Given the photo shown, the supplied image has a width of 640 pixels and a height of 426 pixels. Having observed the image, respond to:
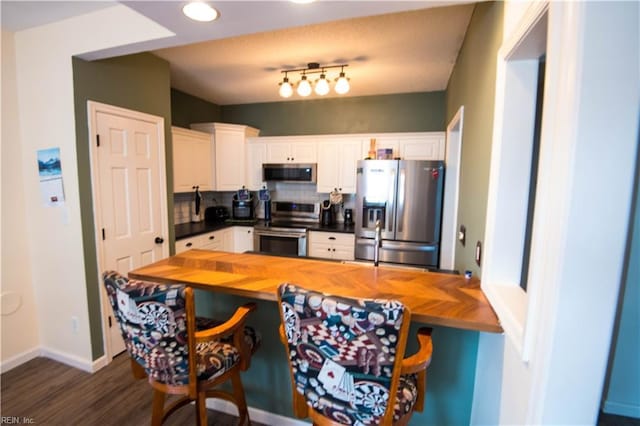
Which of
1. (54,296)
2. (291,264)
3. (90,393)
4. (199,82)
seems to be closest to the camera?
(291,264)

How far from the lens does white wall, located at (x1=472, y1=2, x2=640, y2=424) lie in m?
0.63

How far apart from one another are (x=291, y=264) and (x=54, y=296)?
2131 mm

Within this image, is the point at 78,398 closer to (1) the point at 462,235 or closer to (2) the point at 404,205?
(1) the point at 462,235

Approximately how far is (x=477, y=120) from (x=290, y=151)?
2853mm

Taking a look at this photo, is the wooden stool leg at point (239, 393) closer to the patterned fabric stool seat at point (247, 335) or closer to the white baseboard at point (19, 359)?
the patterned fabric stool seat at point (247, 335)

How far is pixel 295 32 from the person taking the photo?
224 centimetres

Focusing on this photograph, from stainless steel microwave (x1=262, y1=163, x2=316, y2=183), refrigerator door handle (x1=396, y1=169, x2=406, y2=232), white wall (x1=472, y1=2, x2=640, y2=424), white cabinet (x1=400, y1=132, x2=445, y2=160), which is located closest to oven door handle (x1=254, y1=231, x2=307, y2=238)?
stainless steel microwave (x1=262, y1=163, x2=316, y2=183)

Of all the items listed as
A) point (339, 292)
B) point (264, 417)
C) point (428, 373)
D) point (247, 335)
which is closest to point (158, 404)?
point (247, 335)

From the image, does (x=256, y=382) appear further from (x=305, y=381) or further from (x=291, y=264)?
(x=305, y=381)

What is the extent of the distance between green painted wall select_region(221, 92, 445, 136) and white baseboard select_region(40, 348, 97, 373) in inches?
135

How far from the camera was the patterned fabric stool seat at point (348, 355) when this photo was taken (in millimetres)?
881

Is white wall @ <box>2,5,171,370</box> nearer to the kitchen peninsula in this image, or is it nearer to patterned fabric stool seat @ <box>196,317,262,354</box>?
the kitchen peninsula

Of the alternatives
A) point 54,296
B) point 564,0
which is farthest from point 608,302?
point 54,296

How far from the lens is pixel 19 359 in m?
2.36
